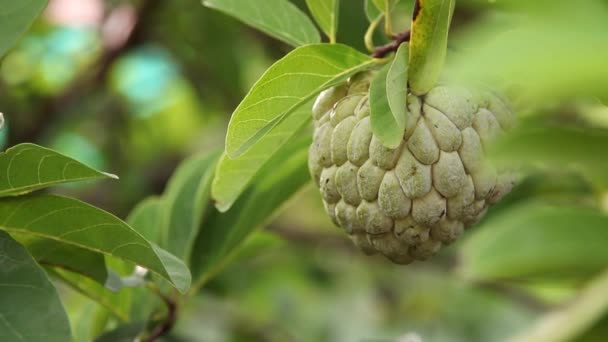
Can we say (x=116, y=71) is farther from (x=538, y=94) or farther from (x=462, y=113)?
(x=538, y=94)

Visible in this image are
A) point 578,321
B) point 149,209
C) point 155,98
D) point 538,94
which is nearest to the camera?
point 538,94

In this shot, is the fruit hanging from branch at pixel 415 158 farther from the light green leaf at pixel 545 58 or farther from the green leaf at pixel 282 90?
the light green leaf at pixel 545 58

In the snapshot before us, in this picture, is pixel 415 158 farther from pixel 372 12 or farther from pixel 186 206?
pixel 186 206

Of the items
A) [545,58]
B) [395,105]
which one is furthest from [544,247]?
[545,58]

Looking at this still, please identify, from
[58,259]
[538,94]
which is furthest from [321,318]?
[538,94]

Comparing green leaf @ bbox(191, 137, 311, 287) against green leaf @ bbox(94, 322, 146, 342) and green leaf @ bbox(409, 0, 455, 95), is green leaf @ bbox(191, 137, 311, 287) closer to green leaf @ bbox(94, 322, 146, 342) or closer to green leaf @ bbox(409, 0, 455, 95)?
green leaf @ bbox(94, 322, 146, 342)

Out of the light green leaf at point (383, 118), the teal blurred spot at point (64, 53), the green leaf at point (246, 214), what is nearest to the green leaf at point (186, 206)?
the green leaf at point (246, 214)
